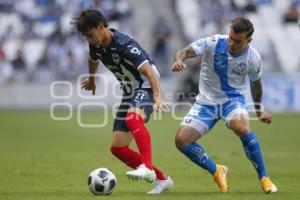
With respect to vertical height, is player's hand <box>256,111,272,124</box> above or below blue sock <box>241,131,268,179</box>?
above

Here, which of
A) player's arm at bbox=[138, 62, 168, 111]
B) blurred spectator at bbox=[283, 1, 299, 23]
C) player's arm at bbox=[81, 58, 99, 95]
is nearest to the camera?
player's arm at bbox=[138, 62, 168, 111]

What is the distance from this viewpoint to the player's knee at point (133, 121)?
10.4 meters

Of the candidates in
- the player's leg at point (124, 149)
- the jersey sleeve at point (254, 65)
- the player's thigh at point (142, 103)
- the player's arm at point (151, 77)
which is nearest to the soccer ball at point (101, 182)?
the player's leg at point (124, 149)

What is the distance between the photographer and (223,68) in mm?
11008

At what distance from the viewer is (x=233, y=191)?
36.6 feet

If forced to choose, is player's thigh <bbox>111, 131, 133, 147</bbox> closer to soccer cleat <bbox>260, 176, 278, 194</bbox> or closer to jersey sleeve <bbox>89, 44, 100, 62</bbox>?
jersey sleeve <bbox>89, 44, 100, 62</bbox>

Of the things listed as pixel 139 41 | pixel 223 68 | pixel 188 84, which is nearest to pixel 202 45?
pixel 223 68

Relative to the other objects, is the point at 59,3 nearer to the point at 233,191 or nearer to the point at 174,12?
the point at 174,12

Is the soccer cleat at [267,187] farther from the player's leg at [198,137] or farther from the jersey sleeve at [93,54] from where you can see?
the jersey sleeve at [93,54]

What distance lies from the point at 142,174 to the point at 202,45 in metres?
1.92

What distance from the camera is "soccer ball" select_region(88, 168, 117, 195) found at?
34.4 ft

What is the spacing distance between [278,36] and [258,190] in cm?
2340

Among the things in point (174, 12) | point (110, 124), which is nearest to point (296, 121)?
point (110, 124)

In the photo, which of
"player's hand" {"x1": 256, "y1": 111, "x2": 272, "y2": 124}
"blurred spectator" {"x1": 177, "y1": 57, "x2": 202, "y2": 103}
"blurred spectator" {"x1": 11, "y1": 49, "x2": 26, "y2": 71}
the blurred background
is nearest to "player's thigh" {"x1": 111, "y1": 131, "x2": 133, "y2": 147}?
"player's hand" {"x1": 256, "y1": 111, "x2": 272, "y2": 124}
